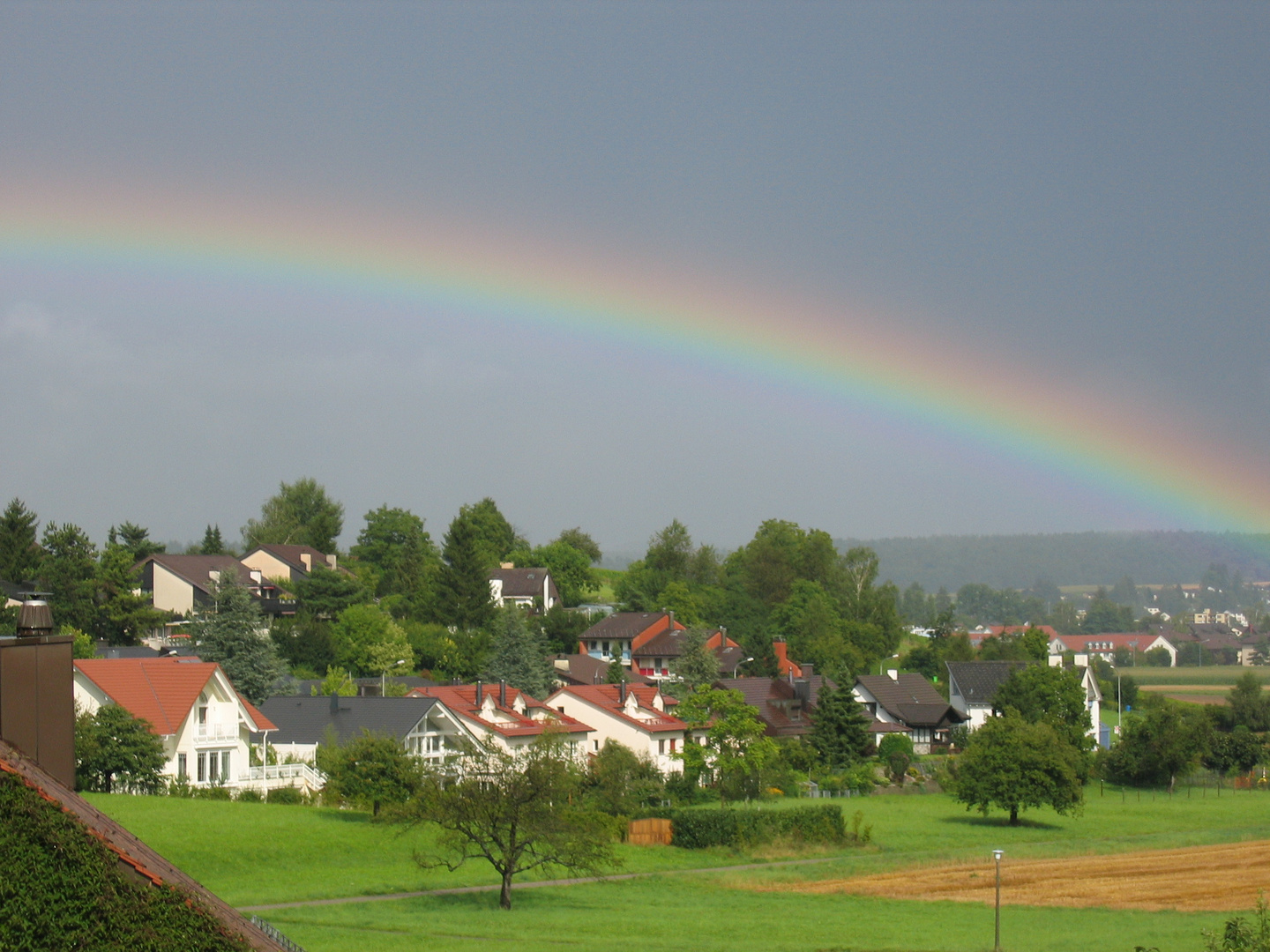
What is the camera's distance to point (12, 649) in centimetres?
1134

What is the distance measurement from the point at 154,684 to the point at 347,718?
400 inches

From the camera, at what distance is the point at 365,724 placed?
5797 cm

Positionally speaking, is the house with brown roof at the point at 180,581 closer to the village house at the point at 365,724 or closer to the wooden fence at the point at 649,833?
the village house at the point at 365,724

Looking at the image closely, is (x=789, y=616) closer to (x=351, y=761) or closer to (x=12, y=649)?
(x=351, y=761)

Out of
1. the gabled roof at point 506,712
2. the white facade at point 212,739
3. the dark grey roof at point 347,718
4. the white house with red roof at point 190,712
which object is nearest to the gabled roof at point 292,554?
the gabled roof at point 506,712

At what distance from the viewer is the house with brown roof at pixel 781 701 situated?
81.4m

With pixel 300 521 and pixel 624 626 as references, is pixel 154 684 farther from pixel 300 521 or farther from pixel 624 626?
pixel 300 521

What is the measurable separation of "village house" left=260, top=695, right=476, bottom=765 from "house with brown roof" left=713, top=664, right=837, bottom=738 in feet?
83.7

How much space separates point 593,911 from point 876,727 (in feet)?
192

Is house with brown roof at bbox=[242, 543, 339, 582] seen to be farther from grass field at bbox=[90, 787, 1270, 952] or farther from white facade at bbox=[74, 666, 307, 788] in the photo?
grass field at bbox=[90, 787, 1270, 952]

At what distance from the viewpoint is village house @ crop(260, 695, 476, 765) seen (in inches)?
2276

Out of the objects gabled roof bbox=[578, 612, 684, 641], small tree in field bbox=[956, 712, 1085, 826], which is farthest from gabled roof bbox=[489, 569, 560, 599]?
small tree in field bbox=[956, 712, 1085, 826]

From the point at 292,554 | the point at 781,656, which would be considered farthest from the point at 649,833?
the point at 292,554

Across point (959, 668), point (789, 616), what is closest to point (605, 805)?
point (959, 668)
